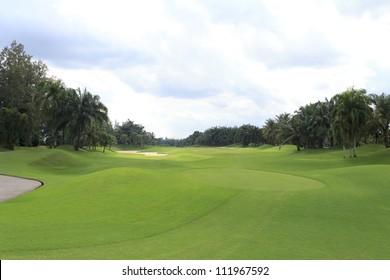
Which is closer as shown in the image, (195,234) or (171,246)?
(171,246)

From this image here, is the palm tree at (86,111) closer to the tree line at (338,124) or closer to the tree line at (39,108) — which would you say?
the tree line at (39,108)

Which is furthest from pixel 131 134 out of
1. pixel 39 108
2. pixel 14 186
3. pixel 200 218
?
pixel 200 218

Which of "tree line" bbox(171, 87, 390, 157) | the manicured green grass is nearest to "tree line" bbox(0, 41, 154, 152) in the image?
"tree line" bbox(171, 87, 390, 157)

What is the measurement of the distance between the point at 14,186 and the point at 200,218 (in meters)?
15.9

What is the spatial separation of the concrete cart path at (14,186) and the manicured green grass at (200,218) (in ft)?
4.71

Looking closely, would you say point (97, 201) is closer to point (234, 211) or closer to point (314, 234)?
point (234, 211)

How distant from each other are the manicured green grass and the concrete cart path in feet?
4.71

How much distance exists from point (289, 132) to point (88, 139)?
4838 centimetres

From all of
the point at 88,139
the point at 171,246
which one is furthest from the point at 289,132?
the point at 171,246

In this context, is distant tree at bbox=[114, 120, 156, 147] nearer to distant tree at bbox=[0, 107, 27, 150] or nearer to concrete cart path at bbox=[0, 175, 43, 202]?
distant tree at bbox=[0, 107, 27, 150]

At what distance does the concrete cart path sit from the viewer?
19.1 meters

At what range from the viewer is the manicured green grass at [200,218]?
8.96 metres

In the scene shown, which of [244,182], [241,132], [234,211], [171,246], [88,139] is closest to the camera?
[171,246]

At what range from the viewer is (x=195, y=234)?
10.6 metres
